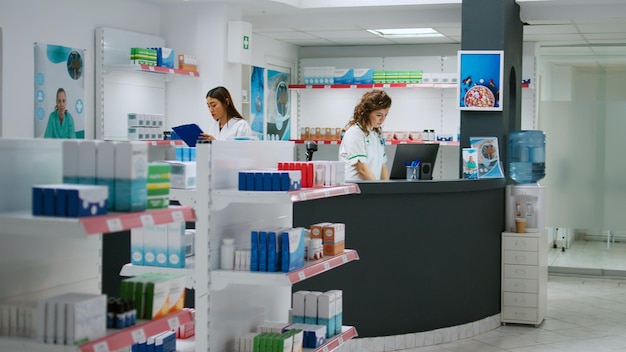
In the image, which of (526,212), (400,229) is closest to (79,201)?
(400,229)

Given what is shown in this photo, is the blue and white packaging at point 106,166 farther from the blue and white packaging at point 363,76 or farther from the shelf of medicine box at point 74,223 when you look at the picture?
the blue and white packaging at point 363,76

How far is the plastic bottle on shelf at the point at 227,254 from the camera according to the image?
163 inches

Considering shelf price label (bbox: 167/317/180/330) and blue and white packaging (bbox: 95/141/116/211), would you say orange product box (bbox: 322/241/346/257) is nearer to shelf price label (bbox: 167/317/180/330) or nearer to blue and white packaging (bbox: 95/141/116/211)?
shelf price label (bbox: 167/317/180/330)

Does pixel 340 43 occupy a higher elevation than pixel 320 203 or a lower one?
higher

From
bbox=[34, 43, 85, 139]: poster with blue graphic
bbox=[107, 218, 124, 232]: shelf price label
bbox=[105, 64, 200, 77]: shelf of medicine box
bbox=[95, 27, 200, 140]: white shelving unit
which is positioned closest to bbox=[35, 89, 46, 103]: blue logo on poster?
bbox=[34, 43, 85, 139]: poster with blue graphic

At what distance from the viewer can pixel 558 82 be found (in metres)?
10.6

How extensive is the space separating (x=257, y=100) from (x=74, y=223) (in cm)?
767

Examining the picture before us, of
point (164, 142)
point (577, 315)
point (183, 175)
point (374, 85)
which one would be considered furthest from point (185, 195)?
point (374, 85)

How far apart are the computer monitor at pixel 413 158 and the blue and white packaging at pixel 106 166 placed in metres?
4.15

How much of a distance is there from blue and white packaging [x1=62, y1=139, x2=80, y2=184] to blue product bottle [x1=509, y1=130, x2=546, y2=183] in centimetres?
558

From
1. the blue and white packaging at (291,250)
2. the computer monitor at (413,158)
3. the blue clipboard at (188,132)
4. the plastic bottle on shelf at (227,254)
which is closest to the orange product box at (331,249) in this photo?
the blue and white packaging at (291,250)

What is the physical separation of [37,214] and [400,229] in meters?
3.90

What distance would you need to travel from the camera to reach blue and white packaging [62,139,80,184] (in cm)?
317

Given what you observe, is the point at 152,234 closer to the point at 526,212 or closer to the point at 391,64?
the point at 526,212
